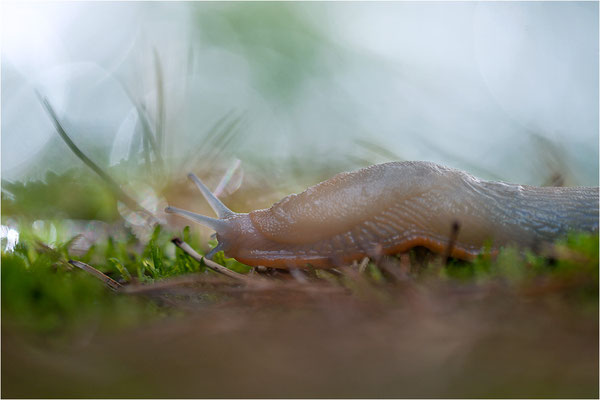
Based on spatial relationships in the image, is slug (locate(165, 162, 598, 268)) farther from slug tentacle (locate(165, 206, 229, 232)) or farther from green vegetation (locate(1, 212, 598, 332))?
green vegetation (locate(1, 212, 598, 332))

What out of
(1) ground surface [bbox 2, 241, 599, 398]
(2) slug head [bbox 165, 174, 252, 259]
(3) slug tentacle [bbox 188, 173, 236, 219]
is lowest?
(1) ground surface [bbox 2, 241, 599, 398]

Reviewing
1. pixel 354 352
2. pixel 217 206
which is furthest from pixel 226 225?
pixel 354 352

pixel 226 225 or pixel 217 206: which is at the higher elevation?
pixel 217 206

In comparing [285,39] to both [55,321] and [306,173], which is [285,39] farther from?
[55,321]

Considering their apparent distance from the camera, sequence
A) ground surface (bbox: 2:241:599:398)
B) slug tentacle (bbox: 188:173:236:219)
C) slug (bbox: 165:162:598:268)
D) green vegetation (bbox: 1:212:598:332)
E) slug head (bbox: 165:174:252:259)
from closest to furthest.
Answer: ground surface (bbox: 2:241:599:398) < green vegetation (bbox: 1:212:598:332) < slug (bbox: 165:162:598:268) < slug head (bbox: 165:174:252:259) < slug tentacle (bbox: 188:173:236:219)

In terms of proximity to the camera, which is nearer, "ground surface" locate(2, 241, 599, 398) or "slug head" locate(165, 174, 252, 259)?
"ground surface" locate(2, 241, 599, 398)

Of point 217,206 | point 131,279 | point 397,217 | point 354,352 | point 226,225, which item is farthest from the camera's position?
point 217,206

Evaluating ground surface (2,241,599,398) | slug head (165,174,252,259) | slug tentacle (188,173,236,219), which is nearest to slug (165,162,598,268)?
slug head (165,174,252,259)

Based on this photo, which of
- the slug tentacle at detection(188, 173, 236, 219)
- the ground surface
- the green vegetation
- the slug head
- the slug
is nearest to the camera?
the ground surface

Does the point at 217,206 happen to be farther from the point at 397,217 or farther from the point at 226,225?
the point at 397,217
